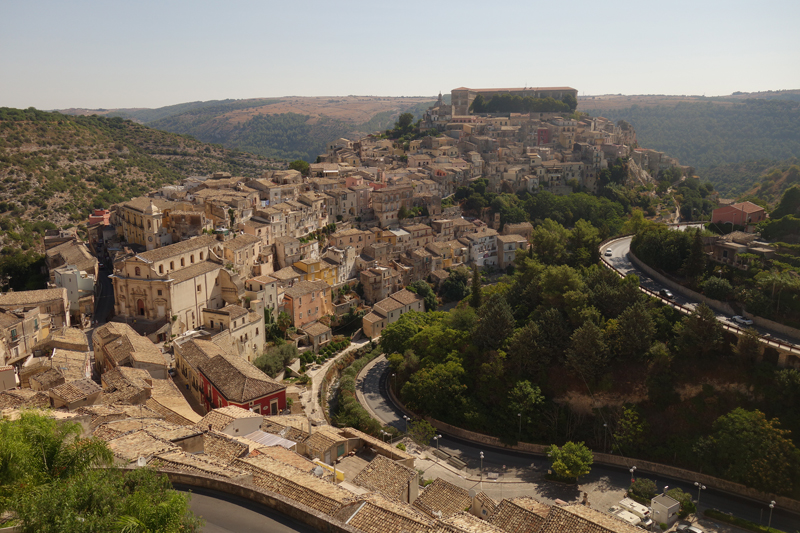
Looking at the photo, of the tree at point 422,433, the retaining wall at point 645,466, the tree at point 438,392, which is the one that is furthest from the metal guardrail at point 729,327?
the tree at point 422,433

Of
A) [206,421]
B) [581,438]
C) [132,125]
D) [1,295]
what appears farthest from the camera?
[132,125]

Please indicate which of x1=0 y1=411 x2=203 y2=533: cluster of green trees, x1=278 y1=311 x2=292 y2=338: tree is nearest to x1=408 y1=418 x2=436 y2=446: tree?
x1=278 y1=311 x2=292 y2=338: tree

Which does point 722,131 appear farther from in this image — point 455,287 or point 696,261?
point 696,261

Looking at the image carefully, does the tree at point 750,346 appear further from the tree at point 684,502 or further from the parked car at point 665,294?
the tree at point 684,502

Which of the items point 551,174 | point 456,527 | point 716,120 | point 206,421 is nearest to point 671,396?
point 456,527

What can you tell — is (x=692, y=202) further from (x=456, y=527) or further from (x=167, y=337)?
(x=456, y=527)
